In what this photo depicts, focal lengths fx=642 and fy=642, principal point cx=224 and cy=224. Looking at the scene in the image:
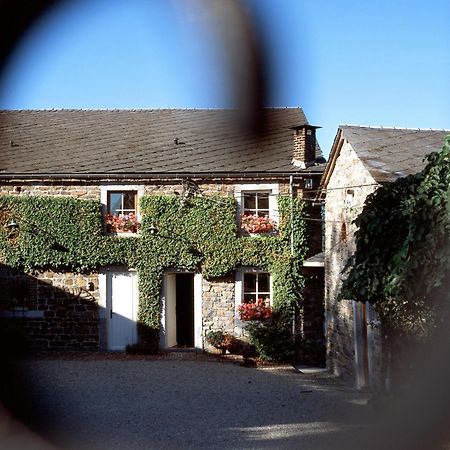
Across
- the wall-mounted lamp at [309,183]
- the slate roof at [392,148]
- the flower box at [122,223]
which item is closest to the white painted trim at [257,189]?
the wall-mounted lamp at [309,183]

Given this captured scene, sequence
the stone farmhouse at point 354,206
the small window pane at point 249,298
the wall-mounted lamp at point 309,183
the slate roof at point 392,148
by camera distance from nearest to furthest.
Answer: the slate roof at point 392,148, the stone farmhouse at point 354,206, the wall-mounted lamp at point 309,183, the small window pane at point 249,298

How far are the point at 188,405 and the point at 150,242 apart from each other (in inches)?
200

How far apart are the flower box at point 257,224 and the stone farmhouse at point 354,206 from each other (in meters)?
2.12

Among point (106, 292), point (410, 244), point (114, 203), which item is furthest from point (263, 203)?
point (410, 244)

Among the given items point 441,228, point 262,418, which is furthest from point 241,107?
point 262,418

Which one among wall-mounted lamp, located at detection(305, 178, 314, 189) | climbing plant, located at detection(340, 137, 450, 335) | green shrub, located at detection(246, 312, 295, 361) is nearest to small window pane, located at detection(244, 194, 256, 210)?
wall-mounted lamp, located at detection(305, 178, 314, 189)

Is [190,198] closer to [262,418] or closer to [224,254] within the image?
[224,254]

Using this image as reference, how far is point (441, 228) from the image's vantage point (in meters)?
2.62

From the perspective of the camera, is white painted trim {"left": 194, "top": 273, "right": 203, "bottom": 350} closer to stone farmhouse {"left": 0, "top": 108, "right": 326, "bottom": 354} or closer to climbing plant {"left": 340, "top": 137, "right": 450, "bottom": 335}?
stone farmhouse {"left": 0, "top": 108, "right": 326, "bottom": 354}

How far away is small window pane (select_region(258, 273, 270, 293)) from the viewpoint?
1078 centimetres

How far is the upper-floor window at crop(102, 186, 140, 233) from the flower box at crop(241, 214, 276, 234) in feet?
5.93

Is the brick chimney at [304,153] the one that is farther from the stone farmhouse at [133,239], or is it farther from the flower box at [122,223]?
the flower box at [122,223]

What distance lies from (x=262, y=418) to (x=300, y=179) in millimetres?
5977

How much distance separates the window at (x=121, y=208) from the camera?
35.4ft
